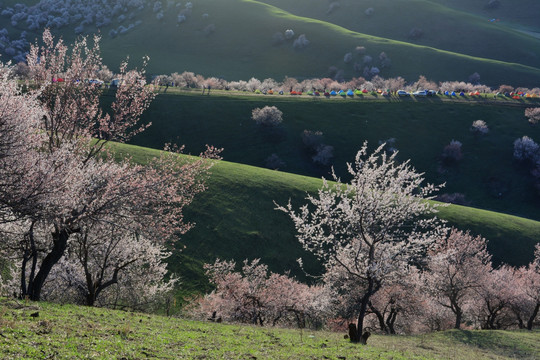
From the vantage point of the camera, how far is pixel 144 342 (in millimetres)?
17062

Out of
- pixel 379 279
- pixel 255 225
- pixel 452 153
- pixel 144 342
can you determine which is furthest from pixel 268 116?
pixel 144 342

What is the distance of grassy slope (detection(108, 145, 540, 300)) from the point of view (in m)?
55.2

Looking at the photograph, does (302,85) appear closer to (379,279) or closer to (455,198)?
(455,198)

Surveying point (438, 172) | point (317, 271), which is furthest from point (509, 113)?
point (317, 271)

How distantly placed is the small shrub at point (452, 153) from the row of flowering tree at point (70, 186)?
331 feet

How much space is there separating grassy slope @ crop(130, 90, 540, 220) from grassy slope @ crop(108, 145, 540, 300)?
27075 millimetres

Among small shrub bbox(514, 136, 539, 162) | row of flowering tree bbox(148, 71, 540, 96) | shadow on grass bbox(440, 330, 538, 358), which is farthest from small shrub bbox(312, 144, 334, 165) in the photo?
shadow on grass bbox(440, 330, 538, 358)

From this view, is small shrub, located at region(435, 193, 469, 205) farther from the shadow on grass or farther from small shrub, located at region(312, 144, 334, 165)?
the shadow on grass

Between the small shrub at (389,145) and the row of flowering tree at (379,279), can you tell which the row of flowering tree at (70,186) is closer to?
the row of flowering tree at (379,279)

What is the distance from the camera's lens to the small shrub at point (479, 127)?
124906mm

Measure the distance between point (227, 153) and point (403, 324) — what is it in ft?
234

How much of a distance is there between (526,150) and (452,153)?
22.1 meters

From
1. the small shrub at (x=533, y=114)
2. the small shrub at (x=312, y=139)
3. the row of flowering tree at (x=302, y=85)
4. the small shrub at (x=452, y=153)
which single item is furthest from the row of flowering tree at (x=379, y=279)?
the row of flowering tree at (x=302, y=85)

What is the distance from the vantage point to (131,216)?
2427cm
